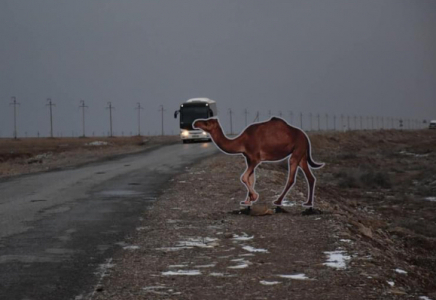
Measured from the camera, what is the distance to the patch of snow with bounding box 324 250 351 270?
432 inches

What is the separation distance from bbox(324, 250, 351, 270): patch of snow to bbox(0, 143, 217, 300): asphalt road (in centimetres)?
357

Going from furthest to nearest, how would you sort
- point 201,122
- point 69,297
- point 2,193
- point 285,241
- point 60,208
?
1. point 2,193
2. point 60,208
3. point 201,122
4. point 285,241
5. point 69,297

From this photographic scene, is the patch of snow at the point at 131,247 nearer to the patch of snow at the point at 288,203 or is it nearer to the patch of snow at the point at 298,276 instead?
the patch of snow at the point at 298,276

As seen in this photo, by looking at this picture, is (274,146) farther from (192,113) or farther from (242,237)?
(192,113)

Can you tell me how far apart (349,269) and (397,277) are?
0.87 m

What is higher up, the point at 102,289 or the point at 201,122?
the point at 201,122

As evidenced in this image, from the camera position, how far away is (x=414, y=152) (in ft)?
231

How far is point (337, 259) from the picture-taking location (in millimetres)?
11453

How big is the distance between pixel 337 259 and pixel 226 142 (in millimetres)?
6146

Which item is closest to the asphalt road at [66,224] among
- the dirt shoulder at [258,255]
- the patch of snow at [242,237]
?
the dirt shoulder at [258,255]

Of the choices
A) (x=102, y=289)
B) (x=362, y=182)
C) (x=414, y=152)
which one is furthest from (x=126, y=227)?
(x=414, y=152)

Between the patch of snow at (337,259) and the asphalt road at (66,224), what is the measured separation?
3.57 metres

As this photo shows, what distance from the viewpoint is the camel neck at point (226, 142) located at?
16.8 m

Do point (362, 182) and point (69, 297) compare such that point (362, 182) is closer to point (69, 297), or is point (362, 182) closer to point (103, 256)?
point (103, 256)
